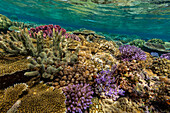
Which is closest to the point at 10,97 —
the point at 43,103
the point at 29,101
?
the point at 29,101

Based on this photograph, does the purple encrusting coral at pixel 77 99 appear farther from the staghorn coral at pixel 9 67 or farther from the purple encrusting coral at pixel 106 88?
the staghorn coral at pixel 9 67

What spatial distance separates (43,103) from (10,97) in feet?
2.67

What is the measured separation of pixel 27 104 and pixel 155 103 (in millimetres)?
3580

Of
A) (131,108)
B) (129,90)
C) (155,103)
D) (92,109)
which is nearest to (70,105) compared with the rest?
(92,109)

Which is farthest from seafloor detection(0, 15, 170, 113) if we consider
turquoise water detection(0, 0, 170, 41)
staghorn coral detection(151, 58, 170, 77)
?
Answer: turquoise water detection(0, 0, 170, 41)

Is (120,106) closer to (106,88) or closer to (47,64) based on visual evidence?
(106,88)

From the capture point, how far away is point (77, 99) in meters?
2.10

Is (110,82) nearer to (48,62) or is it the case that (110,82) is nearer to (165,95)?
(165,95)

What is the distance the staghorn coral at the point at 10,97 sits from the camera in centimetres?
166

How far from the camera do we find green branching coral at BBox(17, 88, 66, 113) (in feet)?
5.40

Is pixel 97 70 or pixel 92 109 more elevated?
pixel 97 70

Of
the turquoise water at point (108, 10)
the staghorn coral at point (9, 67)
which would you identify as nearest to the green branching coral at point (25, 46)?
the staghorn coral at point (9, 67)

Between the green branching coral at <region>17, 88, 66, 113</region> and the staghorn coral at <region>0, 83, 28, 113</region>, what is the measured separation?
0.21 meters

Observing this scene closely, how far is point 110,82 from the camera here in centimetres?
272
